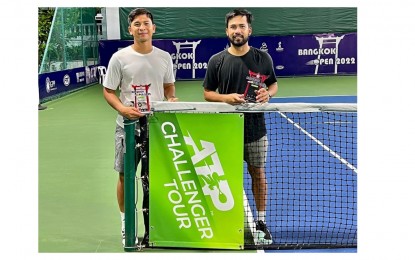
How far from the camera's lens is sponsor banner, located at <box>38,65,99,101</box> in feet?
49.8

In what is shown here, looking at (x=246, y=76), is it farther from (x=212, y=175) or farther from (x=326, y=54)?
(x=326, y=54)

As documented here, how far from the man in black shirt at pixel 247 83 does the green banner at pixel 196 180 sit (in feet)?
0.87

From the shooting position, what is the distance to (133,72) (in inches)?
175

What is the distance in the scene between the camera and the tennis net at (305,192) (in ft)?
14.2

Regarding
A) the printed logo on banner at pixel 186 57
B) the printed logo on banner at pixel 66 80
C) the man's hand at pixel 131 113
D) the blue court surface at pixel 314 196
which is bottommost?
the blue court surface at pixel 314 196

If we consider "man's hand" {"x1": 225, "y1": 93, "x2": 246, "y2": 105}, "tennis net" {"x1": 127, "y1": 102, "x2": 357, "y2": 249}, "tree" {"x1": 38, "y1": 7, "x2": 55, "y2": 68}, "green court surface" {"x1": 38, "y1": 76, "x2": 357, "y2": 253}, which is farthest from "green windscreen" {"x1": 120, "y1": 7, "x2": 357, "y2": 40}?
"man's hand" {"x1": 225, "y1": 93, "x2": 246, "y2": 105}

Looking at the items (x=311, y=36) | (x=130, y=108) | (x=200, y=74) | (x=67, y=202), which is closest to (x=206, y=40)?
(x=200, y=74)

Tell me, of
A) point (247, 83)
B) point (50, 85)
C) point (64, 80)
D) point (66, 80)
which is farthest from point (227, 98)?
point (66, 80)

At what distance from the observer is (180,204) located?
4.38 meters

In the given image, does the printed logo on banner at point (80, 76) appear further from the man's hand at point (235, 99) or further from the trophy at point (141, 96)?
the man's hand at point (235, 99)

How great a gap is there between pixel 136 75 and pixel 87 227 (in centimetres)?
162

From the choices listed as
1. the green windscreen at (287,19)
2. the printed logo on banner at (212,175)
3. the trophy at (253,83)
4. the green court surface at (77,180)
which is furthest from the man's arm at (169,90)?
the green windscreen at (287,19)

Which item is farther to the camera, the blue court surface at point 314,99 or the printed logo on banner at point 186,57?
the printed logo on banner at point 186,57

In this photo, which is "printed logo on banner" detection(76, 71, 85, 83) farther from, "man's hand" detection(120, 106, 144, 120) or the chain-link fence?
"man's hand" detection(120, 106, 144, 120)
